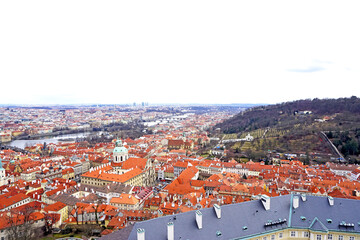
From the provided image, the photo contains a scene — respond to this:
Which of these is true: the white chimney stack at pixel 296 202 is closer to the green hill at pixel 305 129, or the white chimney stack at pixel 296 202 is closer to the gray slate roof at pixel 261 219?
the gray slate roof at pixel 261 219

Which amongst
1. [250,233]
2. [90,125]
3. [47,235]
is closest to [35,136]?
[90,125]

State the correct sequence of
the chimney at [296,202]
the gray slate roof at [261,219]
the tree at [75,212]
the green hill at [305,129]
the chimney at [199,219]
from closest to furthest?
1. the gray slate roof at [261,219]
2. the chimney at [199,219]
3. the chimney at [296,202]
4. the tree at [75,212]
5. the green hill at [305,129]

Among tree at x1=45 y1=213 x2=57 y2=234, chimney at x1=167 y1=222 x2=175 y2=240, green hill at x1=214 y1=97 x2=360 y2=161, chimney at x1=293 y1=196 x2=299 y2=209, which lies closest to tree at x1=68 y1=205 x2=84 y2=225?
tree at x1=45 y1=213 x2=57 y2=234

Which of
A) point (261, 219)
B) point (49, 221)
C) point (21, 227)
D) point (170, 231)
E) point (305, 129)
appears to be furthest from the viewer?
point (305, 129)

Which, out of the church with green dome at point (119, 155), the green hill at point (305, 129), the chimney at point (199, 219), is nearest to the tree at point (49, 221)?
the chimney at point (199, 219)

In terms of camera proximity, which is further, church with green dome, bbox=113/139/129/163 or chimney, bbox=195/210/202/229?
church with green dome, bbox=113/139/129/163

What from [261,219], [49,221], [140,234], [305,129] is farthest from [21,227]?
[305,129]

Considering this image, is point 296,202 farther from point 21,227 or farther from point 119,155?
point 119,155

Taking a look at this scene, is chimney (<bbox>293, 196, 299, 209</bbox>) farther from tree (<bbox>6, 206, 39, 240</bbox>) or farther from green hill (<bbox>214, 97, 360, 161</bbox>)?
green hill (<bbox>214, 97, 360, 161</bbox>)
